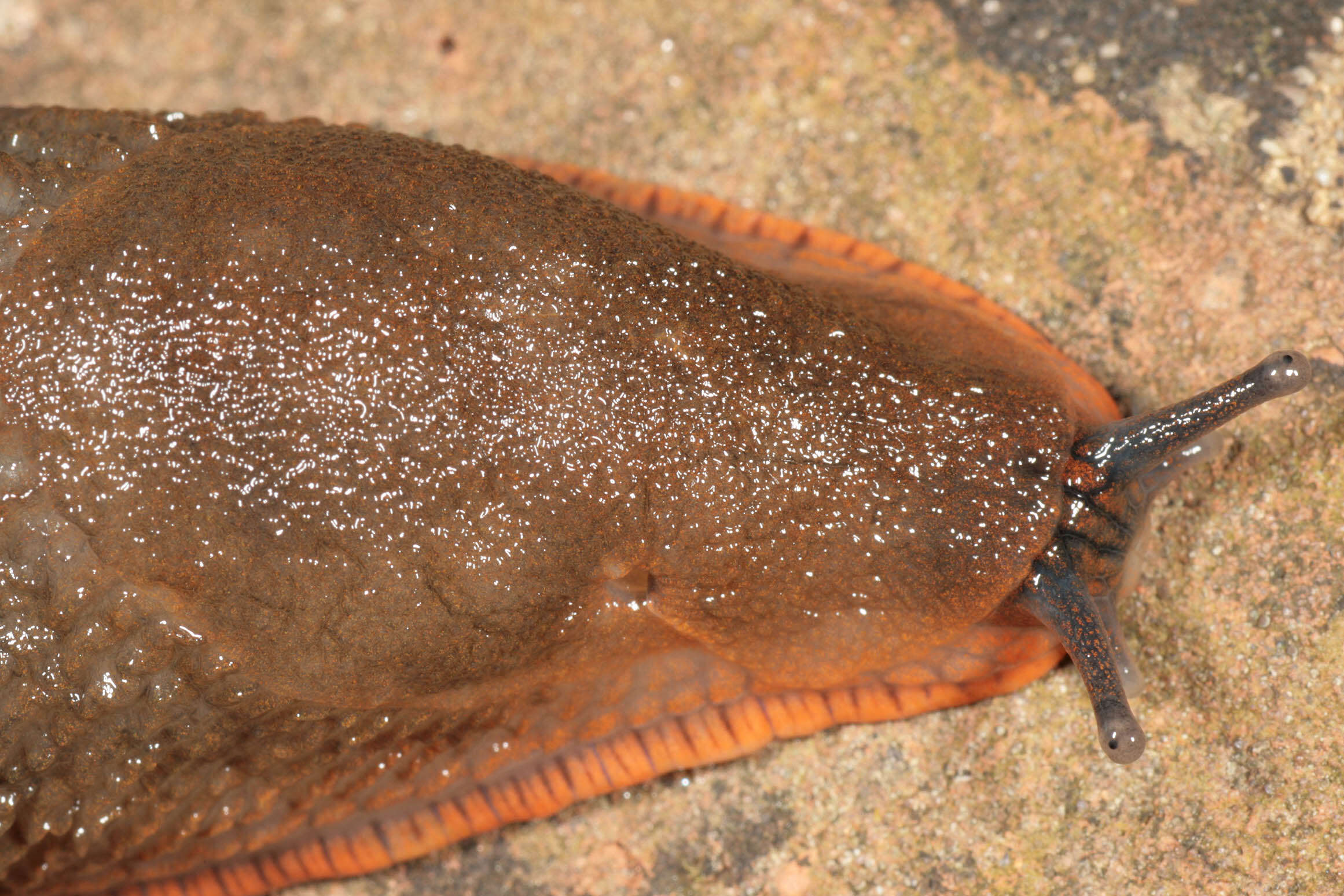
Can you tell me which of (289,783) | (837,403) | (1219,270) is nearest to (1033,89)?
(1219,270)

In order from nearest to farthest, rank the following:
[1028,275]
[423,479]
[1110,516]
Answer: [423,479], [1110,516], [1028,275]

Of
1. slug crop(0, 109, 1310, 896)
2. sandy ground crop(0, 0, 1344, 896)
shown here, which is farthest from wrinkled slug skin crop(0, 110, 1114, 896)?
sandy ground crop(0, 0, 1344, 896)

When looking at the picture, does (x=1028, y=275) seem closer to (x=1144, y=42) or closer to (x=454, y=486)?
(x=1144, y=42)

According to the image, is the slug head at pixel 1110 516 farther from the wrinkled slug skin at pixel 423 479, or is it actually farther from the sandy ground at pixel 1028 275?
the sandy ground at pixel 1028 275

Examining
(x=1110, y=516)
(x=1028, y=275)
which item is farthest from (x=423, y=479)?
(x=1028, y=275)

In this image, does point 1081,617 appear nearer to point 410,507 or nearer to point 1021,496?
point 1021,496

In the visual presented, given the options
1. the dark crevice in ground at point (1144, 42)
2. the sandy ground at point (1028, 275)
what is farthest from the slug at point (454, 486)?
the dark crevice in ground at point (1144, 42)
